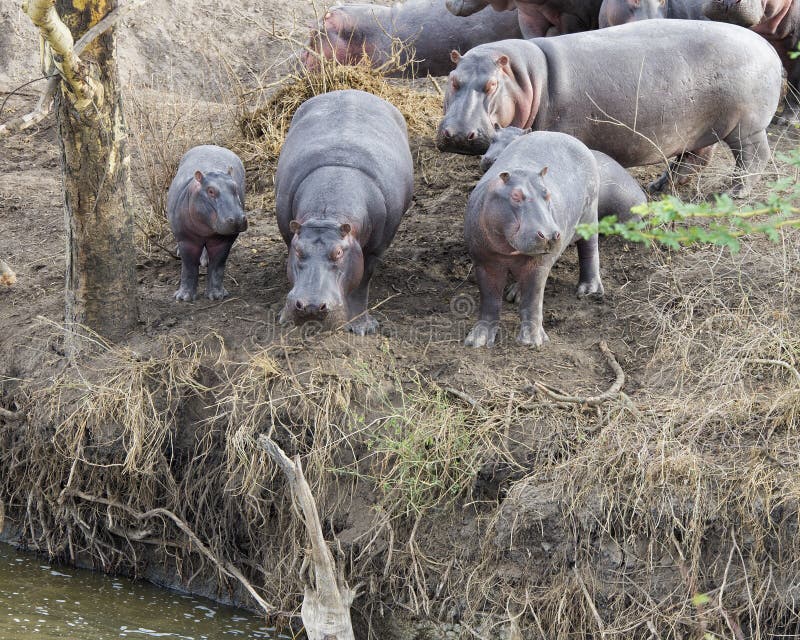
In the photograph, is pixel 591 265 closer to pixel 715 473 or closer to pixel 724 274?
pixel 724 274

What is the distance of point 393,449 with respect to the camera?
5816 millimetres

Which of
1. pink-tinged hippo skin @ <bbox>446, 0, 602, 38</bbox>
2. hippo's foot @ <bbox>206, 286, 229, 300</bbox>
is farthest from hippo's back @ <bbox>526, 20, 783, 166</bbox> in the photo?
hippo's foot @ <bbox>206, 286, 229, 300</bbox>

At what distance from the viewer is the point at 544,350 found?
653cm

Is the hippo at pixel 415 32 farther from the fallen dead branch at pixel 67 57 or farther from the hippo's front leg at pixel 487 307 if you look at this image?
the fallen dead branch at pixel 67 57

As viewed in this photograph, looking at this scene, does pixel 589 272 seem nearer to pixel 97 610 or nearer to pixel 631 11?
pixel 631 11

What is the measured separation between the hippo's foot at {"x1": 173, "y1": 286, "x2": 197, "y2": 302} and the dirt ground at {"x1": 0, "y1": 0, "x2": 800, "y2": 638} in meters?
0.05

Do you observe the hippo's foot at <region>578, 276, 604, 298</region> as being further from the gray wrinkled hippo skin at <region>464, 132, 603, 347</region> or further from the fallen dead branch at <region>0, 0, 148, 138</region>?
the fallen dead branch at <region>0, 0, 148, 138</region>

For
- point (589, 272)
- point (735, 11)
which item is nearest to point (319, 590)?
point (589, 272)

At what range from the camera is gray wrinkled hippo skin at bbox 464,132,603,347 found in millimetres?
6074

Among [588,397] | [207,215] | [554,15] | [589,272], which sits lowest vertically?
[588,397]

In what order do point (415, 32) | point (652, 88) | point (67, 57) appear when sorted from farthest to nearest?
point (415, 32) → point (652, 88) → point (67, 57)

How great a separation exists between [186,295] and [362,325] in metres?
1.27

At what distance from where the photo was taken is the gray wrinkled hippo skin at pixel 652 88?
7609mm

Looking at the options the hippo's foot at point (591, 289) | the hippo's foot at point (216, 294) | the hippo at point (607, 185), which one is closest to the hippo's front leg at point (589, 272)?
the hippo's foot at point (591, 289)
